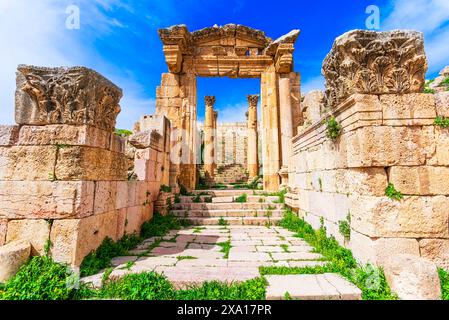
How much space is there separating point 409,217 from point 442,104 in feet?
5.20

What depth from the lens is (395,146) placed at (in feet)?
9.98

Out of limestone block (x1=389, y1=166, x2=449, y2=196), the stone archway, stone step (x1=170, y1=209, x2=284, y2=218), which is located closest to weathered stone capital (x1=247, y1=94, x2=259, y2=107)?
the stone archway

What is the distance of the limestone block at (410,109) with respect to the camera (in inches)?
121

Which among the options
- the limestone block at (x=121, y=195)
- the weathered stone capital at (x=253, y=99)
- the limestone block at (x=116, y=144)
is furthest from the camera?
the weathered stone capital at (x=253, y=99)

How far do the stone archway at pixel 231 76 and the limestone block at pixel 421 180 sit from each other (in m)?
5.92

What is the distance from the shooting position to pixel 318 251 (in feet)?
13.3

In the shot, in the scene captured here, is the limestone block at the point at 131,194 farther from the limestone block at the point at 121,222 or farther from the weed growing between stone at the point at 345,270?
the weed growing between stone at the point at 345,270

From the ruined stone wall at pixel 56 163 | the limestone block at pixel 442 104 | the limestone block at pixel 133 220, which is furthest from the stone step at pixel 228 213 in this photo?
the limestone block at pixel 442 104

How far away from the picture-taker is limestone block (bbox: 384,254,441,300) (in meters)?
2.31

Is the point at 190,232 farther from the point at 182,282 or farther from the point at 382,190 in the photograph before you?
the point at 382,190

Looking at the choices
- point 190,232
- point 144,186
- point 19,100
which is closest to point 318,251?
point 190,232

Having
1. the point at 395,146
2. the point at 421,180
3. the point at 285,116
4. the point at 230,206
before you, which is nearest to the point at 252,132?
the point at 285,116

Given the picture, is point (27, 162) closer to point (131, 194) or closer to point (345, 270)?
point (131, 194)
